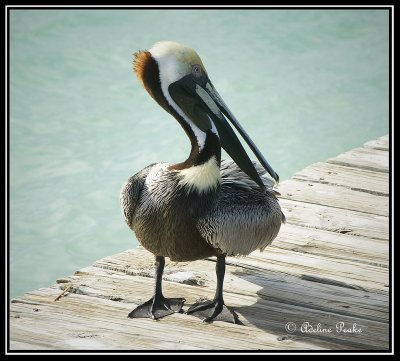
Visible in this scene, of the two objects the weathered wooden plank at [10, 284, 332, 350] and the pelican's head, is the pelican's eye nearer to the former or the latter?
the pelican's head

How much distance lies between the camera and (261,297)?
11.6ft

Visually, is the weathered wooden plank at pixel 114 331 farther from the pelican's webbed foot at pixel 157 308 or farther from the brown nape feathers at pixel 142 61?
the brown nape feathers at pixel 142 61

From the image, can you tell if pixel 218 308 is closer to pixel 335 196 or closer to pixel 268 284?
pixel 268 284

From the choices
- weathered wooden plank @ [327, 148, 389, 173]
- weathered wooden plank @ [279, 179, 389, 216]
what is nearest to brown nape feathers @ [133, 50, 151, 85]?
weathered wooden plank @ [279, 179, 389, 216]

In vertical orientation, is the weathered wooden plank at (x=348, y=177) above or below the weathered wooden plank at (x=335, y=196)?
above

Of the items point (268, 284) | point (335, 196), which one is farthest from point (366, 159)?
point (268, 284)

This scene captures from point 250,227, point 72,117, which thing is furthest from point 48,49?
point 250,227

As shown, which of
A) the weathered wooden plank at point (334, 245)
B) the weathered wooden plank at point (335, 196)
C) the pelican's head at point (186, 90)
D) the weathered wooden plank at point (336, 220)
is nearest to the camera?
the pelican's head at point (186, 90)

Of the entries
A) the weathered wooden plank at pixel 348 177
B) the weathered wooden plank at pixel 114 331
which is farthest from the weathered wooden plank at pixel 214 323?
the weathered wooden plank at pixel 348 177

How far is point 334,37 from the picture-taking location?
33.6ft

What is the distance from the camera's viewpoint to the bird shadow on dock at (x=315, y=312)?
3.17 meters

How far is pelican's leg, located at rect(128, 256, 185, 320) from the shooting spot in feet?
10.9
